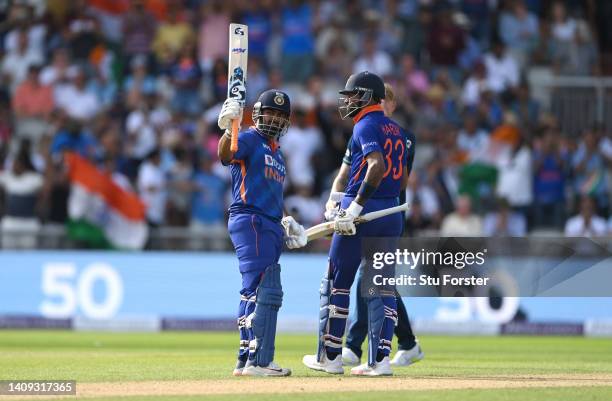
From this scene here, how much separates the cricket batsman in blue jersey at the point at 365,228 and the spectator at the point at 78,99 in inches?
471

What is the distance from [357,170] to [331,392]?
2.40 m

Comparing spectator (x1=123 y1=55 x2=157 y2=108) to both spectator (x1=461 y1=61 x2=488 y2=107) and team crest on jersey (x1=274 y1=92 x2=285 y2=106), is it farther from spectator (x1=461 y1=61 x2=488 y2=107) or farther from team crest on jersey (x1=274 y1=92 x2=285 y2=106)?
team crest on jersey (x1=274 y1=92 x2=285 y2=106)

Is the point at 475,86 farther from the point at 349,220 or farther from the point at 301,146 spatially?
the point at 349,220

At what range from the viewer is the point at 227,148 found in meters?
10.5

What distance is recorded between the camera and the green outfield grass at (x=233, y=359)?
9.50m

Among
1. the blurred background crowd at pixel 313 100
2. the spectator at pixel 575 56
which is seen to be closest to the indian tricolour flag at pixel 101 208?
the blurred background crowd at pixel 313 100

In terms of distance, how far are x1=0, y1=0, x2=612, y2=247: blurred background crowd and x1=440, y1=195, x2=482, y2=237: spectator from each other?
35 mm

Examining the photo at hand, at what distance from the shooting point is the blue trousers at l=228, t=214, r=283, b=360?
10.6 m

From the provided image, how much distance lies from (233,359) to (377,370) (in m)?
2.75

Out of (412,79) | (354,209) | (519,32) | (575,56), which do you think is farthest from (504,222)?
(354,209)

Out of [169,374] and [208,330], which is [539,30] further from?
[169,374]

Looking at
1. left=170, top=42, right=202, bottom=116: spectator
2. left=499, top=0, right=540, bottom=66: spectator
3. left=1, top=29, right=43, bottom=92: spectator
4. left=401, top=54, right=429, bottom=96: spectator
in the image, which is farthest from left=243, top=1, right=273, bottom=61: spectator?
left=499, top=0, right=540, bottom=66: spectator

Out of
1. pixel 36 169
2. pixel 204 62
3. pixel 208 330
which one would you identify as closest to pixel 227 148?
pixel 208 330

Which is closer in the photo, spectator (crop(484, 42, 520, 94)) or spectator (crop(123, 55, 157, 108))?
spectator (crop(123, 55, 157, 108))
